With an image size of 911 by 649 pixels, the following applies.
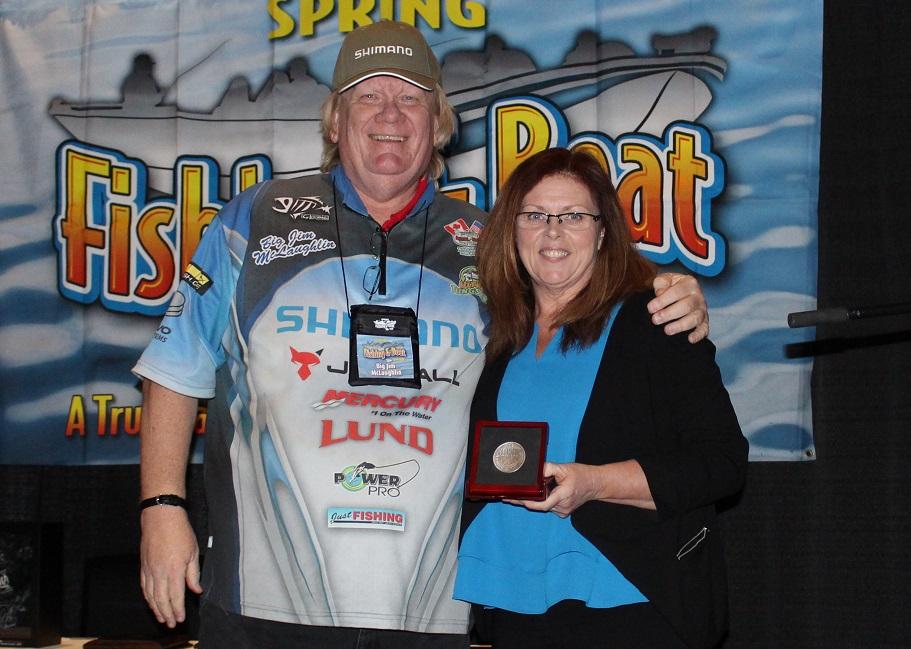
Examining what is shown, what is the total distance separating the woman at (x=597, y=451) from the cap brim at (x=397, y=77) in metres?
0.38

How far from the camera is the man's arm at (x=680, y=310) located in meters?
1.73

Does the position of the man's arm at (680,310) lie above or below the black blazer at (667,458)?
above

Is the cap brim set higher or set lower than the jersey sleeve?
higher

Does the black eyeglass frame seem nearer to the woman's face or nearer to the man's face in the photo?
the woman's face

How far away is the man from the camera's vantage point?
6.14ft

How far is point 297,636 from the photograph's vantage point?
1875 mm

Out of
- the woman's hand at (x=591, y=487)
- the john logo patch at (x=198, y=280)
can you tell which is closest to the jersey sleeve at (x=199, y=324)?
the john logo patch at (x=198, y=280)

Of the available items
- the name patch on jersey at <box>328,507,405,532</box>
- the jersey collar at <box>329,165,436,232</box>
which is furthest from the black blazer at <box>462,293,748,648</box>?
the jersey collar at <box>329,165,436,232</box>

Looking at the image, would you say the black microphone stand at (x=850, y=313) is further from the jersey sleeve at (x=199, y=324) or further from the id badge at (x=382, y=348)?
the jersey sleeve at (x=199, y=324)

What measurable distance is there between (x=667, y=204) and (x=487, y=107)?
698mm

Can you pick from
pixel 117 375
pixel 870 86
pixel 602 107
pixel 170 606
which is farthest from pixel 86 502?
pixel 870 86

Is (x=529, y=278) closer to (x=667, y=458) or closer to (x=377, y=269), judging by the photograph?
(x=377, y=269)

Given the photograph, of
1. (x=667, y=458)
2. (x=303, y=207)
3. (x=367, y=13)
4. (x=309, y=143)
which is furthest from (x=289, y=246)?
(x=367, y=13)

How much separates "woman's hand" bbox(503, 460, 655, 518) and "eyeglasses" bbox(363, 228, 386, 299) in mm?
600
